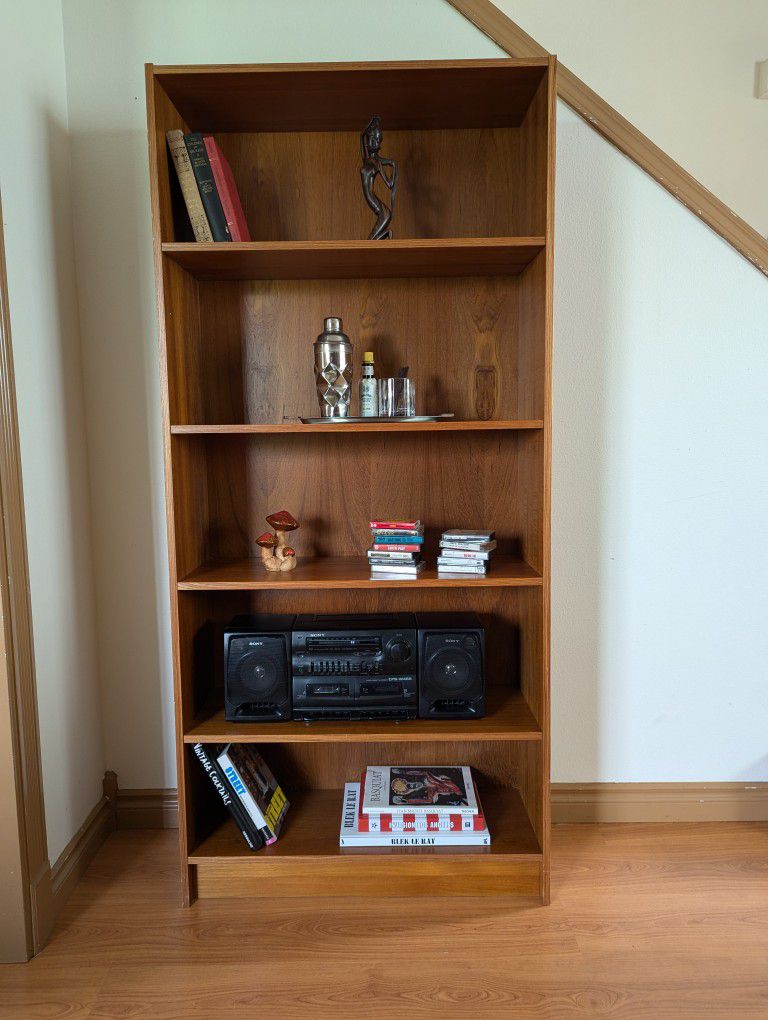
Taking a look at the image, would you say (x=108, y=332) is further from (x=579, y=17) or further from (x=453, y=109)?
(x=579, y=17)

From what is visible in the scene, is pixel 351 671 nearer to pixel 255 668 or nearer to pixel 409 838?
pixel 255 668

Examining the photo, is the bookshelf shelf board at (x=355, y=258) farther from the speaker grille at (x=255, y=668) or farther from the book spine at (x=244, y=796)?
the book spine at (x=244, y=796)

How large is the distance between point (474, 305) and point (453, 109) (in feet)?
1.64

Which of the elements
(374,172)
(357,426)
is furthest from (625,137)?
(357,426)

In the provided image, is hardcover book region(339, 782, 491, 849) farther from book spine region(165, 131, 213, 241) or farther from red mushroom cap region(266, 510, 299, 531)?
book spine region(165, 131, 213, 241)

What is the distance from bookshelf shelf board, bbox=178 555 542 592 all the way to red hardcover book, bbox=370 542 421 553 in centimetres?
7

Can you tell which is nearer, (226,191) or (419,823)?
(226,191)

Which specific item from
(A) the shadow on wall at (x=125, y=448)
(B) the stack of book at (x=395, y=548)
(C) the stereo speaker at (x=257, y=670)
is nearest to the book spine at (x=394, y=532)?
(B) the stack of book at (x=395, y=548)

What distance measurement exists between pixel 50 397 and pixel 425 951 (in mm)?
1651

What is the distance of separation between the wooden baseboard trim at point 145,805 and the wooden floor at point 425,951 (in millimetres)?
176

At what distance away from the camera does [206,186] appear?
1.82m

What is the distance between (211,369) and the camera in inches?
84.0

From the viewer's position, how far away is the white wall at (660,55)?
2.10 m

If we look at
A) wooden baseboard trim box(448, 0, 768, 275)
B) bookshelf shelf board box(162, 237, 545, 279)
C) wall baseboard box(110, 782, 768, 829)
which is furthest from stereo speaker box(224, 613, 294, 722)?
wooden baseboard trim box(448, 0, 768, 275)
